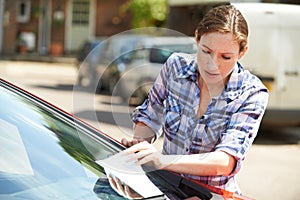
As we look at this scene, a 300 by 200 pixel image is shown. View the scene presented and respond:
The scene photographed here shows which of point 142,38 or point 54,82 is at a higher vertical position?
point 142,38

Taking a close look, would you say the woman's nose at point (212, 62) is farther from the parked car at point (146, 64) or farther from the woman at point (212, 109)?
the parked car at point (146, 64)

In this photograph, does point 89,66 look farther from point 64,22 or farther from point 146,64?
point 64,22

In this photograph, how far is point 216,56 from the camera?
2273mm

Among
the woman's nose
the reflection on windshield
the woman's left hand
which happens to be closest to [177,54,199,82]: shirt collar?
the woman's nose

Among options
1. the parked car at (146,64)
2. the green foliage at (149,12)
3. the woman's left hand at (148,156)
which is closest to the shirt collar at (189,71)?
the parked car at (146,64)

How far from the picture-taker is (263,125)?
970 centimetres

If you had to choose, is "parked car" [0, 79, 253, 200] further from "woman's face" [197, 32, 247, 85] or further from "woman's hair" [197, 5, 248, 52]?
"woman's hair" [197, 5, 248, 52]

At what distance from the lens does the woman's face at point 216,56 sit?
2.27 meters

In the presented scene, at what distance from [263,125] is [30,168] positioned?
7913 millimetres

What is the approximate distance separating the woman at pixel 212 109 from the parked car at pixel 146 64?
0.32 meters

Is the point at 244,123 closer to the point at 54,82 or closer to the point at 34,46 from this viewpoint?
the point at 54,82

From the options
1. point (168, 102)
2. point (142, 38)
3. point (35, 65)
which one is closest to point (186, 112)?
point (168, 102)

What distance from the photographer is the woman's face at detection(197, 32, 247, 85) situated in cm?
227

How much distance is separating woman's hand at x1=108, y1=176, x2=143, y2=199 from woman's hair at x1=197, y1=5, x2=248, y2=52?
663 mm
